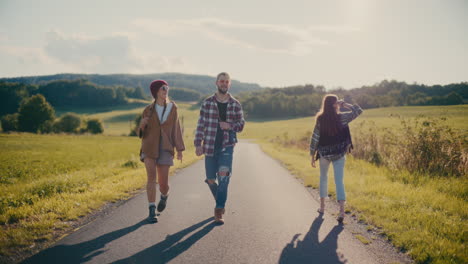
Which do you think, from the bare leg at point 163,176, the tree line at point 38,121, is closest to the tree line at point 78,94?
the tree line at point 38,121

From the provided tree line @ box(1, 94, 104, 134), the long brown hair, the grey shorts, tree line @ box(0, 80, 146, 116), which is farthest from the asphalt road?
tree line @ box(0, 80, 146, 116)

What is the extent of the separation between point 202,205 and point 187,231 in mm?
1638

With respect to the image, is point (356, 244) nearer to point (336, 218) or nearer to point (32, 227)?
point (336, 218)

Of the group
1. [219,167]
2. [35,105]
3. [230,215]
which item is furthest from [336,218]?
[35,105]

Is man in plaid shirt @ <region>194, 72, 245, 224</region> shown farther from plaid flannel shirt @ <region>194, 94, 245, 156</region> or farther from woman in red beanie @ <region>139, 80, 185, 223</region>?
woman in red beanie @ <region>139, 80, 185, 223</region>

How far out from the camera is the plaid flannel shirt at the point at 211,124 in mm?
4766

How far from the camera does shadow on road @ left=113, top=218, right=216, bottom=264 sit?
3265mm

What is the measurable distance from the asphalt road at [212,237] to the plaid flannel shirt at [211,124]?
134 centimetres

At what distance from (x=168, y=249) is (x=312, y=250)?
6.05ft

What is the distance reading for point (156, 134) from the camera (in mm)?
4895

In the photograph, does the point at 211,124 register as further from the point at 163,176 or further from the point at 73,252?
the point at 73,252

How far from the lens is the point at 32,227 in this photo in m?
4.24

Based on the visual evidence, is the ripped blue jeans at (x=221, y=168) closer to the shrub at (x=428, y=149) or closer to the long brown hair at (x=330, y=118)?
the long brown hair at (x=330, y=118)

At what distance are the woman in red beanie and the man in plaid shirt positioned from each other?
509 mm
